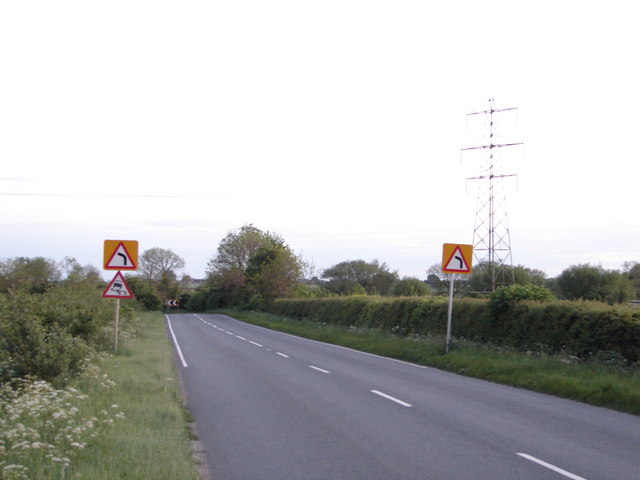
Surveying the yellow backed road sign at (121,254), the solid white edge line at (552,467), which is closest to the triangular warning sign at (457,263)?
the yellow backed road sign at (121,254)

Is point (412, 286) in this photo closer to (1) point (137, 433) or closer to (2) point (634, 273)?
(2) point (634, 273)

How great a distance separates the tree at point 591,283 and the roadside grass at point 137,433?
37053 millimetres

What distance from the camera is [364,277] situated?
340 ft

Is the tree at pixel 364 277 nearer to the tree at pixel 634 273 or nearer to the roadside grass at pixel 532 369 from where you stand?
the tree at pixel 634 273

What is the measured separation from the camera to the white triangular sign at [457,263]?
65.7 ft

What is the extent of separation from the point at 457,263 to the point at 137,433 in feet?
46.4

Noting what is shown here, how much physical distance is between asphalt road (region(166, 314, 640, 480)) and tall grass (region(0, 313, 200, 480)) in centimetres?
58

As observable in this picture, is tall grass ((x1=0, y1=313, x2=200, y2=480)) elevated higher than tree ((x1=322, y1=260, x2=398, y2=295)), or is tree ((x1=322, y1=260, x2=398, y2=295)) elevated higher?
tree ((x1=322, y1=260, x2=398, y2=295))

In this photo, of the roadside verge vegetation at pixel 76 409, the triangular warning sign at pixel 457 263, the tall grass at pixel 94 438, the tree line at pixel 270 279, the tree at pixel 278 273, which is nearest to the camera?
the tall grass at pixel 94 438

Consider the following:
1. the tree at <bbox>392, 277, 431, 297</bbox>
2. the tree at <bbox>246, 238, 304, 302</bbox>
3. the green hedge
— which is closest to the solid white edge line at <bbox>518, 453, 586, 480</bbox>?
the green hedge

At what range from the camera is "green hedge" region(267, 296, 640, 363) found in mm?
15266

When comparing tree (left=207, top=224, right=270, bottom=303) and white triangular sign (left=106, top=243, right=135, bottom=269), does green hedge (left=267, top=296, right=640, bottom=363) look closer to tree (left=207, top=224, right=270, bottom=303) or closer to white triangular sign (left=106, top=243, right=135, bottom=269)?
white triangular sign (left=106, top=243, right=135, bottom=269)

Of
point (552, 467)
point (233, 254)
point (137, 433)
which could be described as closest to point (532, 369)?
point (552, 467)

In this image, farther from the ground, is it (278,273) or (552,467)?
(278,273)
